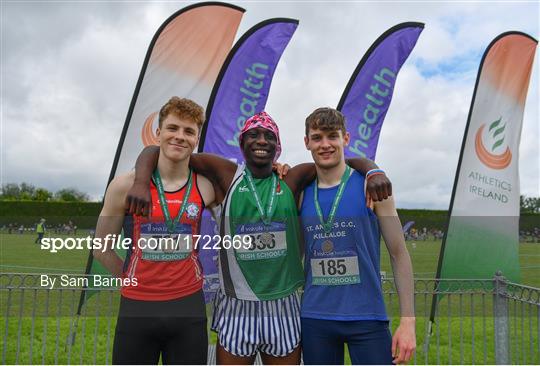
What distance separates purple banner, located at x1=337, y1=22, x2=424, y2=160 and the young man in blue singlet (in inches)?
208

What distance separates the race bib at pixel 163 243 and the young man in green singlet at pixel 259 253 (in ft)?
0.78

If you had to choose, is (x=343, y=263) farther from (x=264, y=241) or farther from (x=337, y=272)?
(x=264, y=241)

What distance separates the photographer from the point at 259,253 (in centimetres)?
298

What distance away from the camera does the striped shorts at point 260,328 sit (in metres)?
2.90

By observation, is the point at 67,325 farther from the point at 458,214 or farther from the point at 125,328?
the point at 458,214

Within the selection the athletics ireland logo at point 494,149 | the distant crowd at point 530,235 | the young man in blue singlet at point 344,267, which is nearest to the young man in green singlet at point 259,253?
the young man in blue singlet at point 344,267

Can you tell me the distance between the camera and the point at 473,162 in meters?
8.48

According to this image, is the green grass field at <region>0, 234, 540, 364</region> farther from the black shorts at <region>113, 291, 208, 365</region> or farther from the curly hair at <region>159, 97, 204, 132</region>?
the curly hair at <region>159, 97, 204, 132</region>

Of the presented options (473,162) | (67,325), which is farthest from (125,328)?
(473,162)

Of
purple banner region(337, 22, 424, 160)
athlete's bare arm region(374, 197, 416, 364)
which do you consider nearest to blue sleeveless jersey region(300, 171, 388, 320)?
athlete's bare arm region(374, 197, 416, 364)

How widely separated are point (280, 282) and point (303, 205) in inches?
22.3

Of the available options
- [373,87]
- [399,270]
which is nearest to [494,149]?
[373,87]

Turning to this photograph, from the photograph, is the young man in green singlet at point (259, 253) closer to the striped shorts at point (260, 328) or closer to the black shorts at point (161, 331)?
the striped shorts at point (260, 328)

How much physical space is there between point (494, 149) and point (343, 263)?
7058mm
